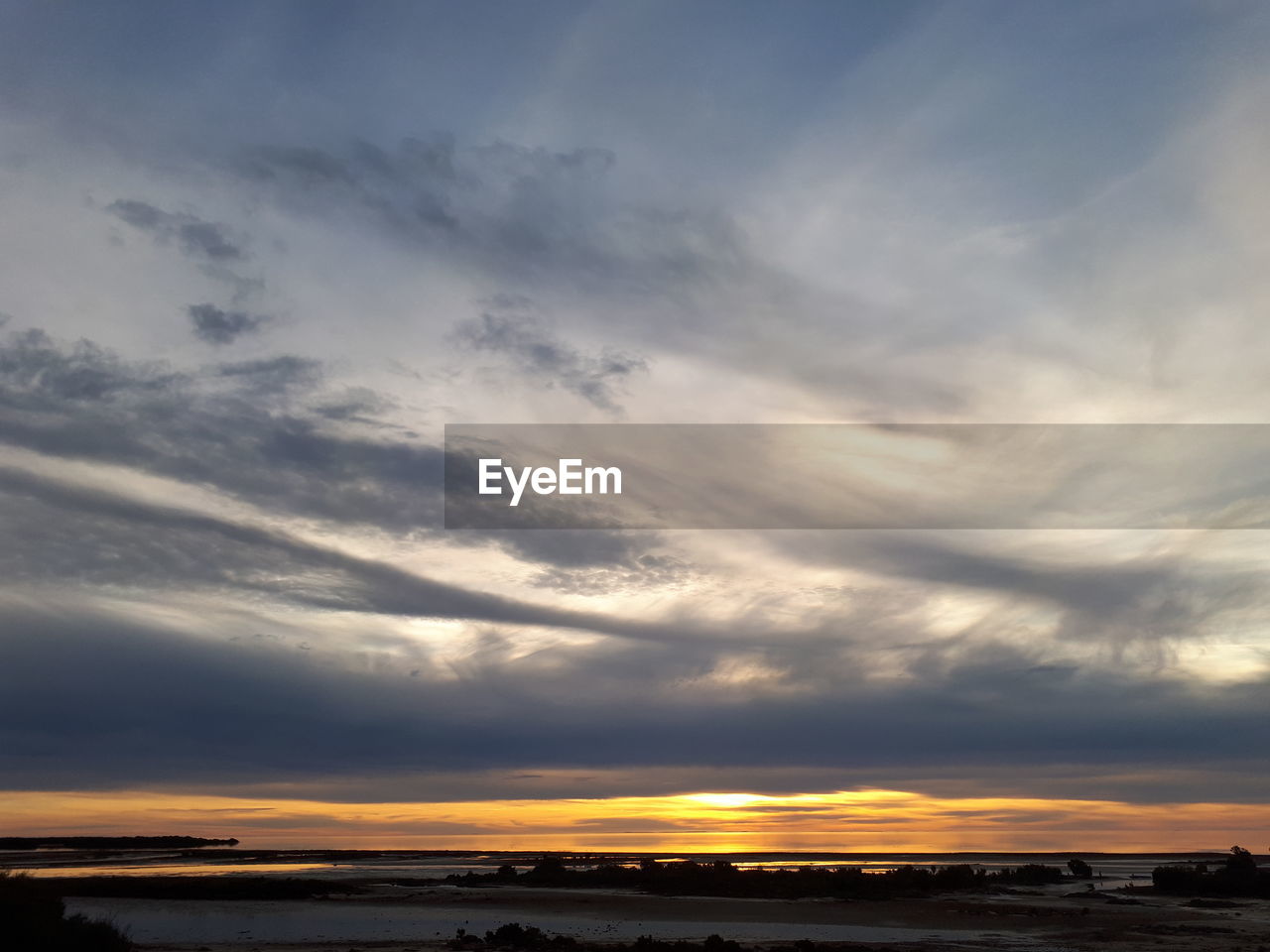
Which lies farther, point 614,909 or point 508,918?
point 614,909

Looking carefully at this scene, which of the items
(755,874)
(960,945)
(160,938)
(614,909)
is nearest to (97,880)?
(160,938)

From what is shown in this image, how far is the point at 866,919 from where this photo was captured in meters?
56.3

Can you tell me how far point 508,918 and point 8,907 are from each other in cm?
3400

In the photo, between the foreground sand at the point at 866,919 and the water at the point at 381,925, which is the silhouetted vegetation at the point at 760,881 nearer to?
the foreground sand at the point at 866,919

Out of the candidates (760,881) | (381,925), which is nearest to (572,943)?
(381,925)

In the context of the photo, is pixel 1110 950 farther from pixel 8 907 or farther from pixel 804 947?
pixel 8 907

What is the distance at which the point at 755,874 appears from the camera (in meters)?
86.0

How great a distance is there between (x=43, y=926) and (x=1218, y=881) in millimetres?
85110

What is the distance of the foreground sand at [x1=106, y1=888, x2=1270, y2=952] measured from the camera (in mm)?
42719

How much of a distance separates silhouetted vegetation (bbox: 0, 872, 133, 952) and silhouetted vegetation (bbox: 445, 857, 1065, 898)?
53.2 m

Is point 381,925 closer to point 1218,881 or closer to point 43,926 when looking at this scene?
point 43,926

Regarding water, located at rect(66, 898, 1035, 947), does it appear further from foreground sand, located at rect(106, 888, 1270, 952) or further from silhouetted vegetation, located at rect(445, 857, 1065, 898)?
silhouetted vegetation, located at rect(445, 857, 1065, 898)

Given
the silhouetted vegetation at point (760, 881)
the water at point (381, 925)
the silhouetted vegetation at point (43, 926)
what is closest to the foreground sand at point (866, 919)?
the water at point (381, 925)

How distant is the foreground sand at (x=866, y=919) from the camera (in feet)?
140
